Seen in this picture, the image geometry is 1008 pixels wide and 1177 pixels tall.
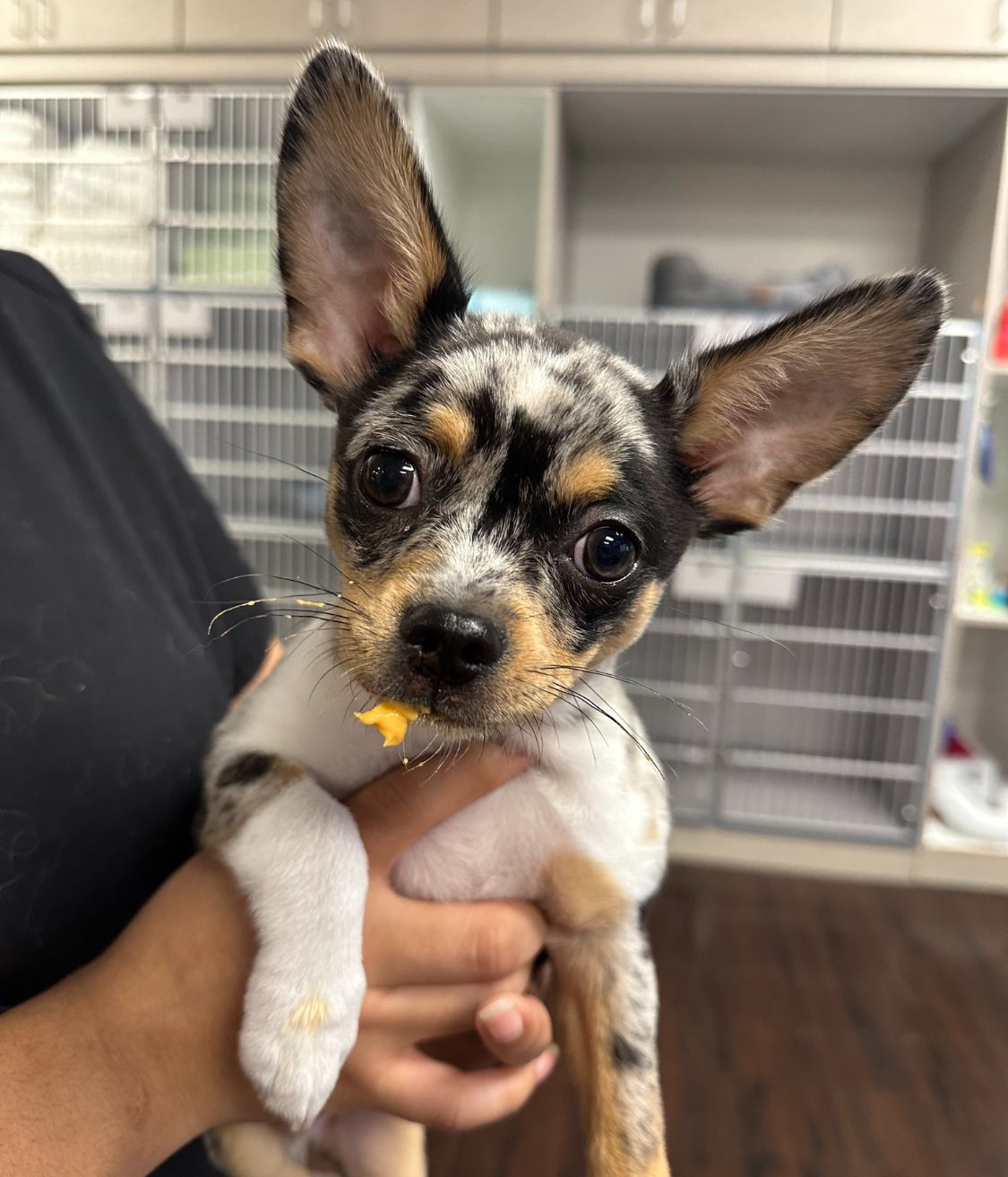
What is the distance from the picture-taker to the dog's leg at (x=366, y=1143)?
4.56 ft

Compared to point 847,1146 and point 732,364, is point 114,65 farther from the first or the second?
point 847,1146

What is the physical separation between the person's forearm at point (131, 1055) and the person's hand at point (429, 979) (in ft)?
0.56

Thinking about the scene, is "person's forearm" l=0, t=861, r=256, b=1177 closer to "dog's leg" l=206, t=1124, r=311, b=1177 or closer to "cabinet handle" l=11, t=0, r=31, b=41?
"dog's leg" l=206, t=1124, r=311, b=1177

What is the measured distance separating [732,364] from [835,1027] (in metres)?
2.77

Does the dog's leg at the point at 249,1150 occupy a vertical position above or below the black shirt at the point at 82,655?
below

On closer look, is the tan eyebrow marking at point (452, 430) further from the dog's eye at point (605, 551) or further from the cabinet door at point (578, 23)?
the cabinet door at point (578, 23)

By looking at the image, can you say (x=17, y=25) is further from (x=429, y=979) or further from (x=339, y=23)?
(x=429, y=979)

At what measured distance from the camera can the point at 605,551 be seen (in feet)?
3.79

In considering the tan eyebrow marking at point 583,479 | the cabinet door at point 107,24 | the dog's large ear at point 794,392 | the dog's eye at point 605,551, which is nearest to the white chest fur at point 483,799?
the dog's eye at point 605,551

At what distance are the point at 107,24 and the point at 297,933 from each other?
13.8ft

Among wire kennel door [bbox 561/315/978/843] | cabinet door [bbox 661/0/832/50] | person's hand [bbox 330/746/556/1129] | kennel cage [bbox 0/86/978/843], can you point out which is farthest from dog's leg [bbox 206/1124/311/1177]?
cabinet door [bbox 661/0/832/50]

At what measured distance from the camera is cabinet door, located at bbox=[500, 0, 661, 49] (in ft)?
11.3

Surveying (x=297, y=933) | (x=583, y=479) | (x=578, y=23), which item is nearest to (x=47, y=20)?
(x=578, y=23)

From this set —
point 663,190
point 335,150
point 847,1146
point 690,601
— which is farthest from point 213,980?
point 663,190
